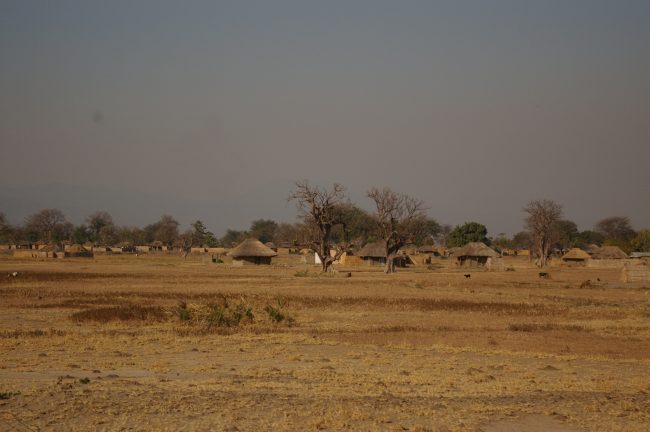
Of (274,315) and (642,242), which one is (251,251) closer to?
(274,315)

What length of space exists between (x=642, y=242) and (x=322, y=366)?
387 feet

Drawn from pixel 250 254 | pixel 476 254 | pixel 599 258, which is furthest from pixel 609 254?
pixel 250 254

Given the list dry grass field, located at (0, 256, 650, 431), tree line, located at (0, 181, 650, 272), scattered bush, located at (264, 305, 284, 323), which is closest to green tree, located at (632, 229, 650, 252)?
tree line, located at (0, 181, 650, 272)

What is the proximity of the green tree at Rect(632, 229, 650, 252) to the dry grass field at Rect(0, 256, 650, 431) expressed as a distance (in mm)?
94282

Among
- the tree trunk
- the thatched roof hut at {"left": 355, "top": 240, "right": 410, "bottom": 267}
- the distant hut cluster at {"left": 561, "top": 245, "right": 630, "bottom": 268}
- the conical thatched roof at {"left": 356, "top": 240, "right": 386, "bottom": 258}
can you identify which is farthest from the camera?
the distant hut cluster at {"left": 561, "top": 245, "right": 630, "bottom": 268}

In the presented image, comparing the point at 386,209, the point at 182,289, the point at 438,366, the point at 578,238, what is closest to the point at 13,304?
the point at 182,289

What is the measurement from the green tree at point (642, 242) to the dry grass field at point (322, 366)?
309 ft

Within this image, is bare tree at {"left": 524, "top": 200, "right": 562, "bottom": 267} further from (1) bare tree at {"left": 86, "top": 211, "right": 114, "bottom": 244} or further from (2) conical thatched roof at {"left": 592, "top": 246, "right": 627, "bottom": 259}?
A: (1) bare tree at {"left": 86, "top": 211, "right": 114, "bottom": 244}

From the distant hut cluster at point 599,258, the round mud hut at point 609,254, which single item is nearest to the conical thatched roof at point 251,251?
the distant hut cluster at point 599,258

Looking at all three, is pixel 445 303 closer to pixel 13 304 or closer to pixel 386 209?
pixel 13 304

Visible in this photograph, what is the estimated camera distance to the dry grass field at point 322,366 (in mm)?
11539

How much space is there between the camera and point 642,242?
123562mm

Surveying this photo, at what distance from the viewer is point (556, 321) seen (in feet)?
91.6

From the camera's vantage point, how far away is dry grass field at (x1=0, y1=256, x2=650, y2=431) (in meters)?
11.5
